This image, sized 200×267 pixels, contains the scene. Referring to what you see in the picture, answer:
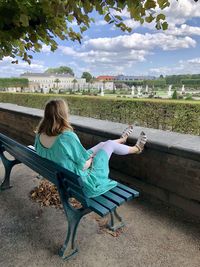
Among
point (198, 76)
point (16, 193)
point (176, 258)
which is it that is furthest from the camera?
point (198, 76)

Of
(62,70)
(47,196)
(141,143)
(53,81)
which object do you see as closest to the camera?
(141,143)

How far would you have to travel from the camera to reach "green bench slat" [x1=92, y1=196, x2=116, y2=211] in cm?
241

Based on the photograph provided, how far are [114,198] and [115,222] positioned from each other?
22.4 inches

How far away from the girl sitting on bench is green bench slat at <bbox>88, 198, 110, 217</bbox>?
4.4 inches

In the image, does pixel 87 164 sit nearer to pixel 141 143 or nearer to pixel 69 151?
pixel 69 151

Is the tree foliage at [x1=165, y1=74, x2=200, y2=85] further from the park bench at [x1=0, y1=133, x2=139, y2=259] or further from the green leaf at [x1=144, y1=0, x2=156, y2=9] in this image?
the green leaf at [x1=144, y1=0, x2=156, y2=9]

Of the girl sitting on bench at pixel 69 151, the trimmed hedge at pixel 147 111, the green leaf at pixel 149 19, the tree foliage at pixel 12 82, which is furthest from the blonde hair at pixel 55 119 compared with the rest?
the tree foliage at pixel 12 82

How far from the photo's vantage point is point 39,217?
3.23 meters

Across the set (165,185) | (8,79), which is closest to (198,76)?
(8,79)

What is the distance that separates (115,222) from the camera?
9.82ft

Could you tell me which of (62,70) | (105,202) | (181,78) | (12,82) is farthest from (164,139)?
(62,70)

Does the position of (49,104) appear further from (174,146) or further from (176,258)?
(176,258)

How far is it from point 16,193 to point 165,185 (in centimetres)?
211

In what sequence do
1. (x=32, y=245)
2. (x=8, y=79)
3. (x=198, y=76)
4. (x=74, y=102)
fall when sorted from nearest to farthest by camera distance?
1. (x=32, y=245)
2. (x=74, y=102)
3. (x=8, y=79)
4. (x=198, y=76)
